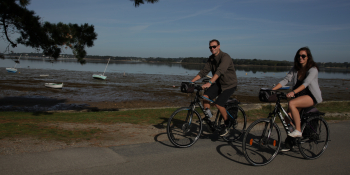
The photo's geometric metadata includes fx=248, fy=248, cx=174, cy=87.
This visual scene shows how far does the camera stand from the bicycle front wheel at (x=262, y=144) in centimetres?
420

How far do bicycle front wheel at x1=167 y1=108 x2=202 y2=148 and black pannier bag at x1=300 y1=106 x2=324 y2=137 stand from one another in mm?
1965

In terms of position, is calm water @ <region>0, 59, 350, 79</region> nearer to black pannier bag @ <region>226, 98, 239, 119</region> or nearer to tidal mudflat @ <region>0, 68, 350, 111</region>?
tidal mudflat @ <region>0, 68, 350, 111</region>

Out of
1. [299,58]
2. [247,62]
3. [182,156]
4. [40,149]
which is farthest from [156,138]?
[247,62]

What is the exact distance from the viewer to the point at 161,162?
163 inches

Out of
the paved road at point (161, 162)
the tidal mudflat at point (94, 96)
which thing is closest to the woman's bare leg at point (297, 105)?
the paved road at point (161, 162)

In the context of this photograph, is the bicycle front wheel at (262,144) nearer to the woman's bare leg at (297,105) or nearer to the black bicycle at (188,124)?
the woman's bare leg at (297,105)

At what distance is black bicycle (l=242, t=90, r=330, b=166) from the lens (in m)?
4.21

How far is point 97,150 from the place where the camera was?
14.9 feet

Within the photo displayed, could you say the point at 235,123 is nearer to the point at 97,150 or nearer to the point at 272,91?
the point at 272,91

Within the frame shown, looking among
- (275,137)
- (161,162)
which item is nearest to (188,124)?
(161,162)

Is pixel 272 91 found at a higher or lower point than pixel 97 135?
higher

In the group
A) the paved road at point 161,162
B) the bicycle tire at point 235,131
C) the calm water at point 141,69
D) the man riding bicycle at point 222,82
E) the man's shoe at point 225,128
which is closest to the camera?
the paved road at point 161,162

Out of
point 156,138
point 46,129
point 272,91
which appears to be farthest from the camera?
point 46,129

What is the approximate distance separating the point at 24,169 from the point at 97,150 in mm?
1241
